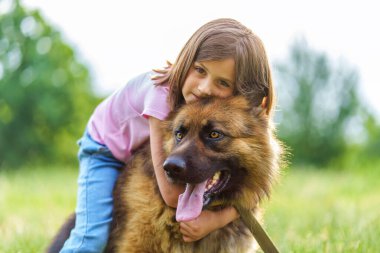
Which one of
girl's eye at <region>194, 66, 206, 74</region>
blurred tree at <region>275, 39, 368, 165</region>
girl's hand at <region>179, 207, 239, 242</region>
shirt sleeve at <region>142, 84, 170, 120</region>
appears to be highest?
girl's eye at <region>194, 66, 206, 74</region>

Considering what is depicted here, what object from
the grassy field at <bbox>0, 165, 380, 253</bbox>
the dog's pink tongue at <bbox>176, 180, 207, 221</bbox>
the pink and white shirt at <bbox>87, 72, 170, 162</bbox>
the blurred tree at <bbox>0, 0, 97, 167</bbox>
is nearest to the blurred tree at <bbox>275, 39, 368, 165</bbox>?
the grassy field at <bbox>0, 165, 380, 253</bbox>

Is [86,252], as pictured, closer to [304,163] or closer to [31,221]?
[31,221]

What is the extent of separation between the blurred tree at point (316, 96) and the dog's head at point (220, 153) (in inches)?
412

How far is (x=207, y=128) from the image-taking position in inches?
156

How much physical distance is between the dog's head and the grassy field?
0.35 meters

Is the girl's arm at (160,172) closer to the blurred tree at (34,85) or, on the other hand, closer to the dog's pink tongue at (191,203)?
the dog's pink tongue at (191,203)

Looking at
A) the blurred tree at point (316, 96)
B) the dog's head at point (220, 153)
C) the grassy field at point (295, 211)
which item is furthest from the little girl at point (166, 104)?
the blurred tree at point (316, 96)

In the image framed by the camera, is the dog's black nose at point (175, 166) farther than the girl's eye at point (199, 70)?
No

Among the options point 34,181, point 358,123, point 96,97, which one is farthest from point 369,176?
point 96,97

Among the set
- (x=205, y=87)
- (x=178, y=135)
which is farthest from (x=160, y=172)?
(x=205, y=87)

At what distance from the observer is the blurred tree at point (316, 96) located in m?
14.7

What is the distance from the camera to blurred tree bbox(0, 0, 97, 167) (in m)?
15.0

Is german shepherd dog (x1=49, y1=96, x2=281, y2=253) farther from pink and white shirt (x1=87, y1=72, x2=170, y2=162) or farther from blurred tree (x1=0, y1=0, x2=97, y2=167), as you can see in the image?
blurred tree (x1=0, y1=0, x2=97, y2=167)

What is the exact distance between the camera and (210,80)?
13.2 feet
